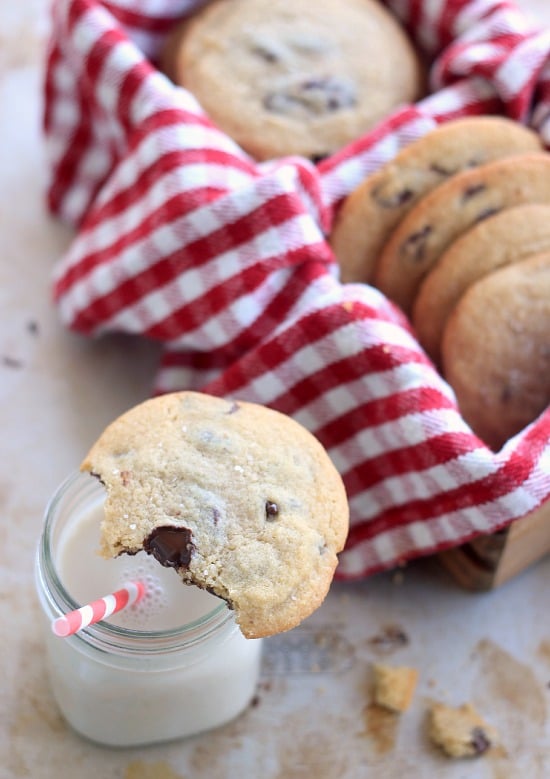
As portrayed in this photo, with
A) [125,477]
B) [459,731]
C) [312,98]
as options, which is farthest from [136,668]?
[312,98]

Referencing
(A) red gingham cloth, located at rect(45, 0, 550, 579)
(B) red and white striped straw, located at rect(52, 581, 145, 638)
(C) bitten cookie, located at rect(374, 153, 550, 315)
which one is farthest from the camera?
(C) bitten cookie, located at rect(374, 153, 550, 315)

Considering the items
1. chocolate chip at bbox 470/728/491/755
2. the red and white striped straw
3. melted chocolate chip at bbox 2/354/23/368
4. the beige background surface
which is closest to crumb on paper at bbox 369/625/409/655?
the beige background surface

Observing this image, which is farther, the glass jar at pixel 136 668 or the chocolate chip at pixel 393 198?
the chocolate chip at pixel 393 198

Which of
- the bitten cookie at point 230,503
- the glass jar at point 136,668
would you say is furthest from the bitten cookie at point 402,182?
the glass jar at point 136,668

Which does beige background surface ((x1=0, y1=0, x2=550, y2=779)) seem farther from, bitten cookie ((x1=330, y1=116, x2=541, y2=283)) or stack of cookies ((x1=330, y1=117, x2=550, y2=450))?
bitten cookie ((x1=330, y1=116, x2=541, y2=283))

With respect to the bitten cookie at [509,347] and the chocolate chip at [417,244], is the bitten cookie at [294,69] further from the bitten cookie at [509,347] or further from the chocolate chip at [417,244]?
the bitten cookie at [509,347]
